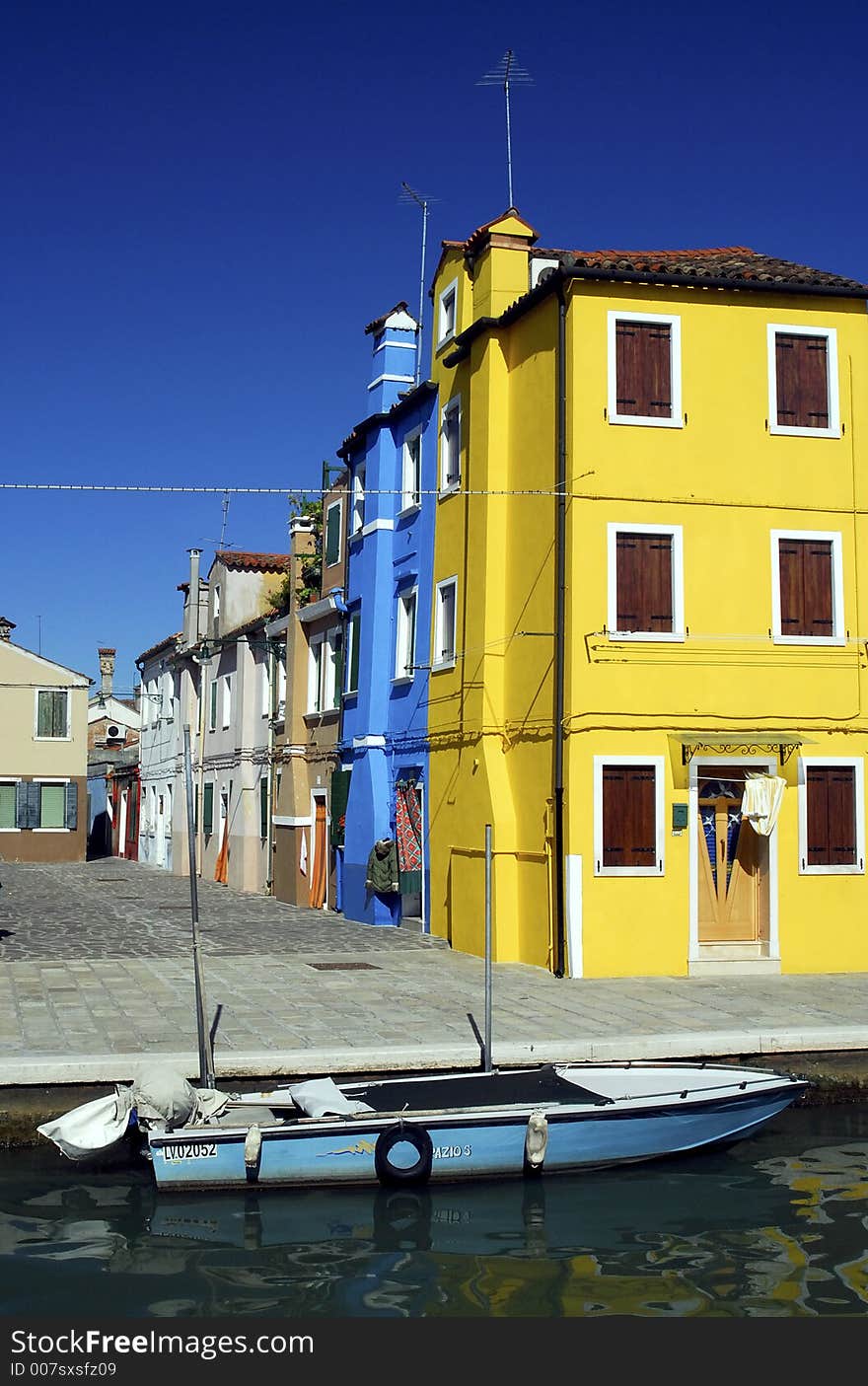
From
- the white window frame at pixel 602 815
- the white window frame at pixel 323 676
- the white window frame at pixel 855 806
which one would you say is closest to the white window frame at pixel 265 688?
the white window frame at pixel 323 676

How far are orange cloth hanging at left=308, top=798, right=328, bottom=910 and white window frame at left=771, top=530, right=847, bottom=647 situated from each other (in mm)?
13482

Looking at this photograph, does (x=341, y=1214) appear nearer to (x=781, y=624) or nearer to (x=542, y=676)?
(x=542, y=676)

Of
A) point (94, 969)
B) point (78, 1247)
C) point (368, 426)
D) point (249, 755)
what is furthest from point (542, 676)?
point (249, 755)

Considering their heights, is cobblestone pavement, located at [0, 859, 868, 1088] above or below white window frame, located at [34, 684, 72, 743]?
below

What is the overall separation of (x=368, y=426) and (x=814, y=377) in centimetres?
961

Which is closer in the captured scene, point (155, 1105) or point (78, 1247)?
point (78, 1247)

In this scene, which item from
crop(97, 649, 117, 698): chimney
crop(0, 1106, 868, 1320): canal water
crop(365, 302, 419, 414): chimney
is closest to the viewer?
crop(0, 1106, 868, 1320): canal water

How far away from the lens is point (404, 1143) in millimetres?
11055

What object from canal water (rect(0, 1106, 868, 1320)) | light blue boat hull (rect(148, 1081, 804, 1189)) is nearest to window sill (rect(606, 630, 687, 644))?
canal water (rect(0, 1106, 868, 1320))

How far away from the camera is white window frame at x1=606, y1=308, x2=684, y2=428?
64.0 ft

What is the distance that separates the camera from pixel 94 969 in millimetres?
18391

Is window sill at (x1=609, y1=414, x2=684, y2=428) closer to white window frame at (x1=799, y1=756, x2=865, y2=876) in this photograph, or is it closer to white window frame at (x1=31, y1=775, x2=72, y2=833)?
white window frame at (x1=799, y1=756, x2=865, y2=876)

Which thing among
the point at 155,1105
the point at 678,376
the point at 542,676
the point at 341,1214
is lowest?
the point at 341,1214

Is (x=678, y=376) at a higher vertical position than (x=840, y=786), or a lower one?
higher
